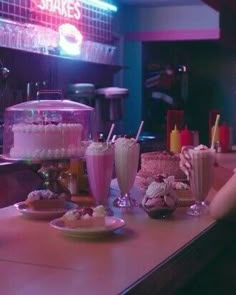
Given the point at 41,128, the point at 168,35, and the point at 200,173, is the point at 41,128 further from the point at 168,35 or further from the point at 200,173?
the point at 168,35

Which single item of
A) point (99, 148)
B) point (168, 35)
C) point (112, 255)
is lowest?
point (112, 255)

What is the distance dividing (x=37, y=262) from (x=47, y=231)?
36 cm

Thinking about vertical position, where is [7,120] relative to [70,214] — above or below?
above

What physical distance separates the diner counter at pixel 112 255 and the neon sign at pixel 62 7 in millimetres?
4129

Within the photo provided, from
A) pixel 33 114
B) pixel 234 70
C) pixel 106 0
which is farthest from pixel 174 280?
pixel 234 70

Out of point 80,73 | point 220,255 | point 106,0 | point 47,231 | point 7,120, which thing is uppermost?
point 106,0

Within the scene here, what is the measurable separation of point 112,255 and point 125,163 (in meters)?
0.73

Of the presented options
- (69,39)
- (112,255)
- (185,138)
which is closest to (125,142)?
(112,255)

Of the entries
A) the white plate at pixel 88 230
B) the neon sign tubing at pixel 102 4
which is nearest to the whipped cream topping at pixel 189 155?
the white plate at pixel 88 230

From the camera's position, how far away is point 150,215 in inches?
79.6

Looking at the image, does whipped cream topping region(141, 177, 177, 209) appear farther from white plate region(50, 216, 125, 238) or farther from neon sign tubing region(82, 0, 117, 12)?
neon sign tubing region(82, 0, 117, 12)

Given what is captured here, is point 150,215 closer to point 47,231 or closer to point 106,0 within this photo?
point 47,231

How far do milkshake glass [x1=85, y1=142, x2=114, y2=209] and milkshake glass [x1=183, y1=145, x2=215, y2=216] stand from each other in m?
0.31

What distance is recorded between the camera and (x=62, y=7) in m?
6.20
